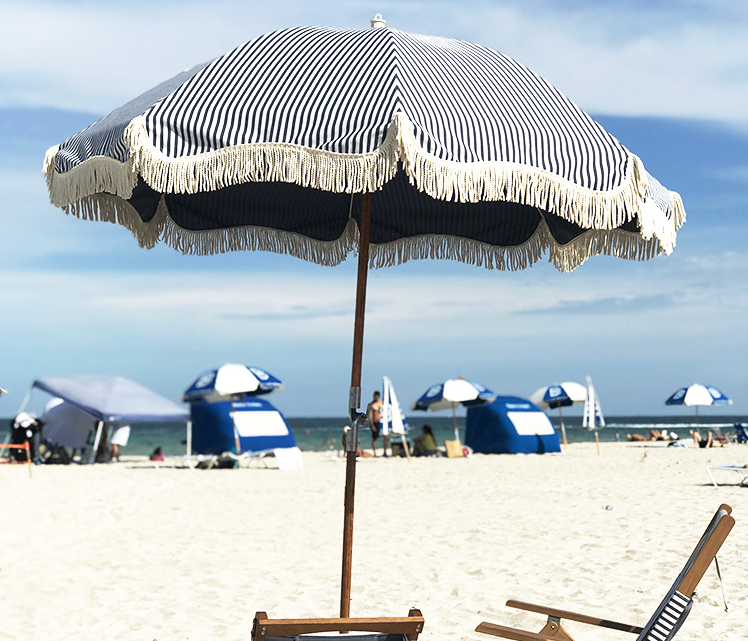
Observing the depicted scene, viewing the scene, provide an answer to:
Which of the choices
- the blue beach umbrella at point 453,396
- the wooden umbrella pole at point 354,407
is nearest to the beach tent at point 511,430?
the blue beach umbrella at point 453,396

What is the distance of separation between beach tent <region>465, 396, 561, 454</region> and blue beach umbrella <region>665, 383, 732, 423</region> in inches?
366

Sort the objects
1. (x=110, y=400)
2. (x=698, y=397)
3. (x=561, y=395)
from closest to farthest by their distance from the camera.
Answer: (x=110, y=400), (x=561, y=395), (x=698, y=397)

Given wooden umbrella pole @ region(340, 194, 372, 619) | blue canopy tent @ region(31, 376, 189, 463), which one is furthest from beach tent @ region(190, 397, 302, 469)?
wooden umbrella pole @ region(340, 194, 372, 619)

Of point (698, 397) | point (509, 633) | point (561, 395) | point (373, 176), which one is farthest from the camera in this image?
point (698, 397)

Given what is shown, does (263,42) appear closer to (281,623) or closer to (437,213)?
(437,213)

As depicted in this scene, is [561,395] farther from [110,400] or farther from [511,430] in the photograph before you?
[110,400]

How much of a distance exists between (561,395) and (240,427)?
34.8ft

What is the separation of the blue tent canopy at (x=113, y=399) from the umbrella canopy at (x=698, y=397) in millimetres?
17421

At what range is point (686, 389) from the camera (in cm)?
2723

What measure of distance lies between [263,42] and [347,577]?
7.67 ft

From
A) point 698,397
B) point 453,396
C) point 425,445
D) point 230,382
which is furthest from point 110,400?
point 698,397

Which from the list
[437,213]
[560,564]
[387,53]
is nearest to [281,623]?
[387,53]

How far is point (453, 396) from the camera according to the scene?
1945 cm

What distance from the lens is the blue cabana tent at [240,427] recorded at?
55.7 ft
